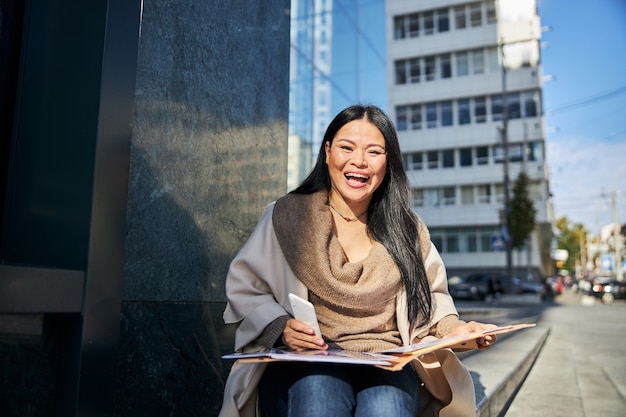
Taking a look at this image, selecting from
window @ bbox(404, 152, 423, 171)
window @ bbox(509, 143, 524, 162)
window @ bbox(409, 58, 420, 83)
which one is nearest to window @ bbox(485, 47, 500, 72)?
window @ bbox(409, 58, 420, 83)

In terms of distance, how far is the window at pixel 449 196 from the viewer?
113ft

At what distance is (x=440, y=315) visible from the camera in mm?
1813

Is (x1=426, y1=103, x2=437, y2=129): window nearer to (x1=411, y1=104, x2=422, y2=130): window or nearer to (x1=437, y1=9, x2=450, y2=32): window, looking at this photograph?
(x1=411, y1=104, x2=422, y2=130): window

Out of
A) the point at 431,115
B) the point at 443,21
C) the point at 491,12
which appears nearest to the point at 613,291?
the point at 431,115

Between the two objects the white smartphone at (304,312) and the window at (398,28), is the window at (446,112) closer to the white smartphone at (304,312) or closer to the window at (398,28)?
the window at (398,28)

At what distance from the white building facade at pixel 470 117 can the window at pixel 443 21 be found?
7 cm

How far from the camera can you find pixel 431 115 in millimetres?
35281

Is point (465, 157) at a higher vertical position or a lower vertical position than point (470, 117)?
lower

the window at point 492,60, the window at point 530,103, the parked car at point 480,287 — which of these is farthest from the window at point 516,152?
the parked car at point 480,287

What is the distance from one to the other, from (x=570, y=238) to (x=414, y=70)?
60.5 m

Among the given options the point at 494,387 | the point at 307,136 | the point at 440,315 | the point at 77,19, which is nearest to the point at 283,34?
the point at 77,19

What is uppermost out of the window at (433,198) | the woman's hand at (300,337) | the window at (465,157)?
the window at (465,157)

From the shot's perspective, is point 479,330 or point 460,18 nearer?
point 479,330

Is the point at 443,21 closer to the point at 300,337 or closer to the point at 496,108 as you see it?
the point at 496,108
